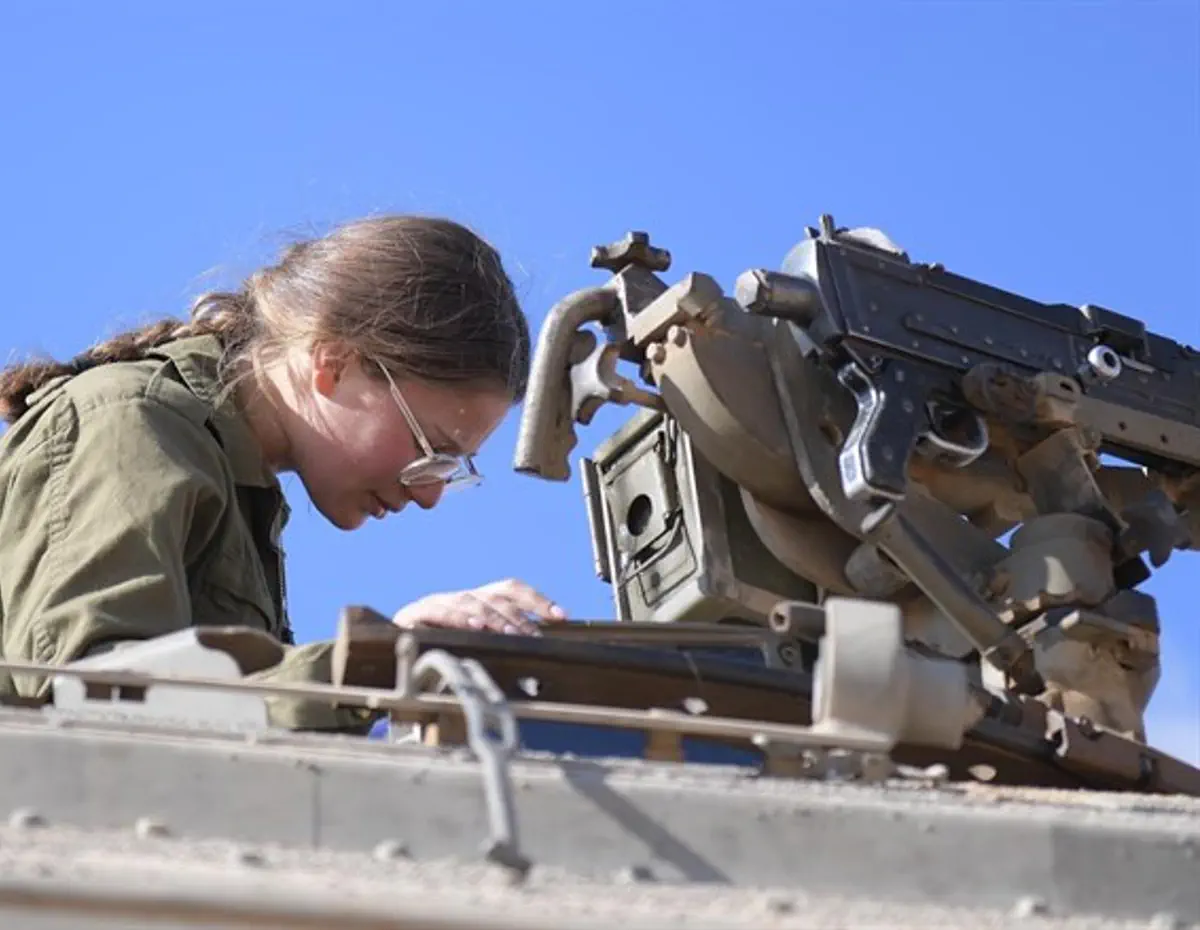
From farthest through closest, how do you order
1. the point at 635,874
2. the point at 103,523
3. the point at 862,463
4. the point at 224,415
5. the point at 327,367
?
the point at 862,463
the point at 327,367
the point at 224,415
the point at 103,523
the point at 635,874

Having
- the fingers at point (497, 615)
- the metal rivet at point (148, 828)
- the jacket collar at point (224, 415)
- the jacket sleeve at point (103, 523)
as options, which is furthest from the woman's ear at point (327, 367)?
the metal rivet at point (148, 828)

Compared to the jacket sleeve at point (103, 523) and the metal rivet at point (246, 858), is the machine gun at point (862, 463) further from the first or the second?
the metal rivet at point (246, 858)

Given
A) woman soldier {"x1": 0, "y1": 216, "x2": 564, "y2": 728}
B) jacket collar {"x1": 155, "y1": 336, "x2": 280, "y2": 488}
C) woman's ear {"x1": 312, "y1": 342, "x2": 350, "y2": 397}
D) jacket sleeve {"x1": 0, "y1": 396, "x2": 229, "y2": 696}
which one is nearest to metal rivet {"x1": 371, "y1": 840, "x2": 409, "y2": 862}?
woman soldier {"x1": 0, "y1": 216, "x2": 564, "y2": 728}

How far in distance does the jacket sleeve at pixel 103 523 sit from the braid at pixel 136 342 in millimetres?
261

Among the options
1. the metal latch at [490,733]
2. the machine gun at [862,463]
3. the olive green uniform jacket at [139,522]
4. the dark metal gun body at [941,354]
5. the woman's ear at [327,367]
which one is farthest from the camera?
the dark metal gun body at [941,354]

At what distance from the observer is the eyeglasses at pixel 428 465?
3.90 m

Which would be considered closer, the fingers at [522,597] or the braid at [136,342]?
the fingers at [522,597]

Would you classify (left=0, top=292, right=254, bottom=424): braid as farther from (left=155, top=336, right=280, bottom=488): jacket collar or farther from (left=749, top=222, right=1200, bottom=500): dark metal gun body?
(left=749, top=222, right=1200, bottom=500): dark metal gun body

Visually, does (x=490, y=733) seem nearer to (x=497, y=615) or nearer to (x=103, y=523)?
(x=497, y=615)

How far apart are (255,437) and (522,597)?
870 mm

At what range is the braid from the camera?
3701 millimetres

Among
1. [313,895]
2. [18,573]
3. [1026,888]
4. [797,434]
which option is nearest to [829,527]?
[797,434]

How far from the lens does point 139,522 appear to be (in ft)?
10.6

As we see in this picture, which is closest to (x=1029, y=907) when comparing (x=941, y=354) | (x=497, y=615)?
(x=497, y=615)
